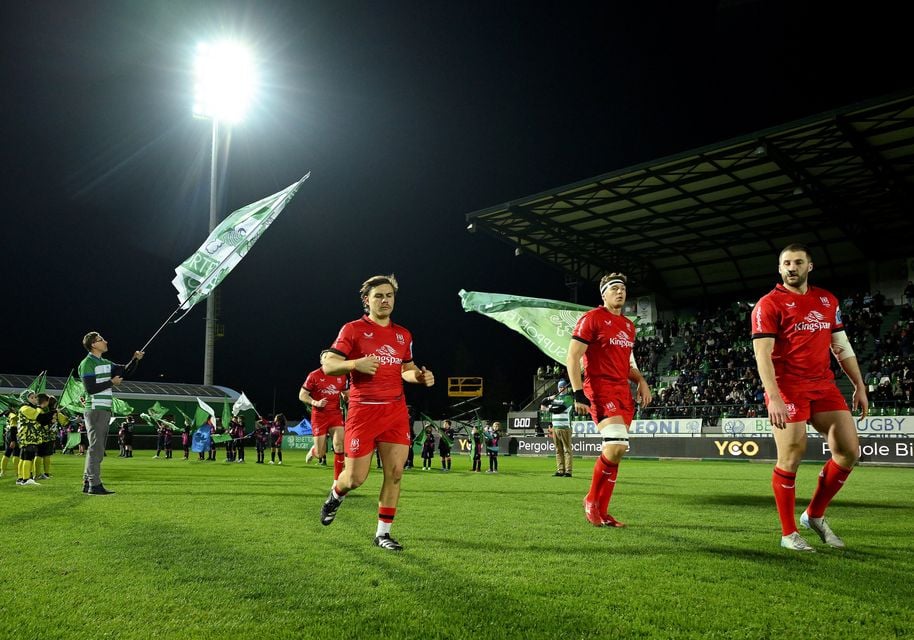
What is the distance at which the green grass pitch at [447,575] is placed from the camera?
3455mm

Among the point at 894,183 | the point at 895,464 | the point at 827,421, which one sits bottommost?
the point at 895,464

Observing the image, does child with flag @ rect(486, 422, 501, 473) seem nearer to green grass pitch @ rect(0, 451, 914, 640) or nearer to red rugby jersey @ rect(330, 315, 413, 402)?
green grass pitch @ rect(0, 451, 914, 640)

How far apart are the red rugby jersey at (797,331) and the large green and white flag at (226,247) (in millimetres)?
7581

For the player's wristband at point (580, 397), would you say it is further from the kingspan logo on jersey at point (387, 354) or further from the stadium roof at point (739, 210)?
the stadium roof at point (739, 210)

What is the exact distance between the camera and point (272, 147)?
47312mm

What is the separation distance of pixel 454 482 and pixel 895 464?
53.8 ft

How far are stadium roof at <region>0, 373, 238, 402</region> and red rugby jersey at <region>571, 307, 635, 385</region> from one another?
43486 mm

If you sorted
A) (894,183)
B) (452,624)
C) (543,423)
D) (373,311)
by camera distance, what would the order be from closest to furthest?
(452,624)
(373,311)
(894,183)
(543,423)

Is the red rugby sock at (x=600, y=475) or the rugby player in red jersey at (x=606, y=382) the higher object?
the rugby player in red jersey at (x=606, y=382)

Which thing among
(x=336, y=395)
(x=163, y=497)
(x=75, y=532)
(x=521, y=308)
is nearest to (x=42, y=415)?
(x=163, y=497)

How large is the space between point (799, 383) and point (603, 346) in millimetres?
2059

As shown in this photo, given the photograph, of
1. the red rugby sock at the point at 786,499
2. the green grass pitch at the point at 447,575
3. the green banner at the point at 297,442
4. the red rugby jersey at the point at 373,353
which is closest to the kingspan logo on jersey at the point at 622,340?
the green grass pitch at the point at 447,575

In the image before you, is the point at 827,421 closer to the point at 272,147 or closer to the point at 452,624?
the point at 452,624

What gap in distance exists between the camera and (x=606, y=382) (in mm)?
7328
